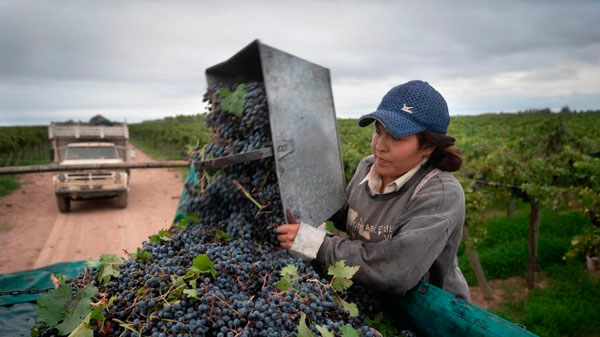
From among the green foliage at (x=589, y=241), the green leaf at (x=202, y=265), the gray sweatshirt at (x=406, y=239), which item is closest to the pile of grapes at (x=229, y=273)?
the green leaf at (x=202, y=265)

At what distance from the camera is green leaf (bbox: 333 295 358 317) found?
163cm

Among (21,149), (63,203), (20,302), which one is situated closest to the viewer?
(20,302)

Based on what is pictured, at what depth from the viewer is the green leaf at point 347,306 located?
5.35ft

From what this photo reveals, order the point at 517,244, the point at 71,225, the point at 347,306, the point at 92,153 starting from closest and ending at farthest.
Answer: the point at 347,306
the point at 517,244
the point at 71,225
the point at 92,153

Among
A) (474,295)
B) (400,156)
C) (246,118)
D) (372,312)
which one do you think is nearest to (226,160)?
(246,118)

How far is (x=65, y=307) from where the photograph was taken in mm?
1683

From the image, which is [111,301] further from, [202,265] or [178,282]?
[202,265]

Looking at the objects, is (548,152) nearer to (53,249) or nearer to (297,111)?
(297,111)

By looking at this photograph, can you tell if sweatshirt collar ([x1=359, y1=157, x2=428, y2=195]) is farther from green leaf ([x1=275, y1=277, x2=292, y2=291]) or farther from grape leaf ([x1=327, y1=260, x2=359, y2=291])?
green leaf ([x1=275, y1=277, x2=292, y2=291])

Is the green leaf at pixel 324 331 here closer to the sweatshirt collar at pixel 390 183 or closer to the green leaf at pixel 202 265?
the green leaf at pixel 202 265

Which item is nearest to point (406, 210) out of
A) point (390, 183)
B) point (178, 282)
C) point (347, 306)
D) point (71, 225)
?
point (390, 183)

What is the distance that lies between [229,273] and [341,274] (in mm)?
523

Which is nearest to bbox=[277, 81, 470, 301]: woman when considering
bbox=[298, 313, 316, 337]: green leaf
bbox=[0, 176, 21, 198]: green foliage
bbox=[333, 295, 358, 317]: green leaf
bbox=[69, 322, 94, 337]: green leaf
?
bbox=[333, 295, 358, 317]: green leaf

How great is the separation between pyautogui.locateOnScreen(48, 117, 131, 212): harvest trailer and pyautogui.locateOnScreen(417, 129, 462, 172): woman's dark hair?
29.7ft
